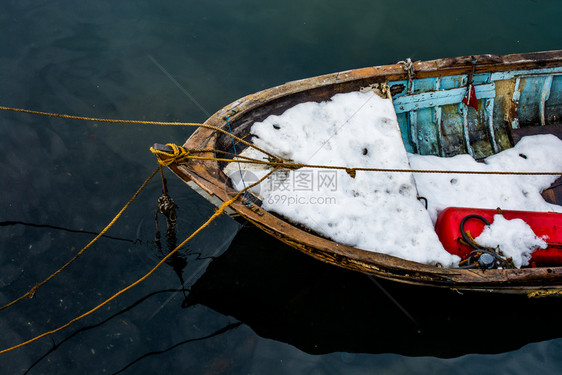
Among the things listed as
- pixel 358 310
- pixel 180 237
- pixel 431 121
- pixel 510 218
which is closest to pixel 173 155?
pixel 180 237

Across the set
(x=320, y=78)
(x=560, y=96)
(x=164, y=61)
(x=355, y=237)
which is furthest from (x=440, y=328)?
(x=164, y=61)

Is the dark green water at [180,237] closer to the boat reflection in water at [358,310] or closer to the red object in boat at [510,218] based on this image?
the boat reflection in water at [358,310]

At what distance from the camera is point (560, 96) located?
705 centimetres

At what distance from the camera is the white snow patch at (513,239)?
16.6ft

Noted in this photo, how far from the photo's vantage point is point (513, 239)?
202 inches

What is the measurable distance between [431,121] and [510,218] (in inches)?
84.7

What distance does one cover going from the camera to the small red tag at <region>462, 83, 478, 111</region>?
6613 mm

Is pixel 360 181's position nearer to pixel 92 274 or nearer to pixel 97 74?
pixel 92 274

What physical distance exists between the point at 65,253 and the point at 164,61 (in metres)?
4.20

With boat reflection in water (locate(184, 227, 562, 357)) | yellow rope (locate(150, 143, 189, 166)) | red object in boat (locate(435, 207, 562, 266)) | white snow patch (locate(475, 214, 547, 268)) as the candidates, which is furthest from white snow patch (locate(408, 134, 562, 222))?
yellow rope (locate(150, 143, 189, 166))

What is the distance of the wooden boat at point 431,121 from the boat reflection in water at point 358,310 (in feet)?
2.81

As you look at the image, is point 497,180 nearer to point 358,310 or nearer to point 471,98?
point 471,98

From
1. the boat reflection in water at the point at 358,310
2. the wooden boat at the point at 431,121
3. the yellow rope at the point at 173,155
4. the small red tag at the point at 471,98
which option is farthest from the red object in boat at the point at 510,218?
the yellow rope at the point at 173,155

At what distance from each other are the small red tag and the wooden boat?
6cm
